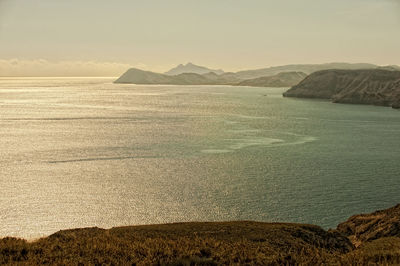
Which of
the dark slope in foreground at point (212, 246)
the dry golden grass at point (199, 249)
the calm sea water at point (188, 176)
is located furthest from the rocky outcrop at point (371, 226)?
the dry golden grass at point (199, 249)

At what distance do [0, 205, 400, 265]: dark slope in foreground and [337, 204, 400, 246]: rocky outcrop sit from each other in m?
0.09

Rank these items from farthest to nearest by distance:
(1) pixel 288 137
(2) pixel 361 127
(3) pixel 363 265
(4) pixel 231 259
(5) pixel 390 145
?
(2) pixel 361 127
(1) pixel 288 137
(5) pixel 390 145
(4) pixel 231 259
(3) pixel 363 265

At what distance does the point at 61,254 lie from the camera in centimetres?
2308

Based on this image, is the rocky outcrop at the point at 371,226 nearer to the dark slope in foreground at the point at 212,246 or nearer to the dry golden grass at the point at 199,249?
the dark slope in foreground at the point at 212,246

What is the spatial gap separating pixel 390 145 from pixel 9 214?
8495cm

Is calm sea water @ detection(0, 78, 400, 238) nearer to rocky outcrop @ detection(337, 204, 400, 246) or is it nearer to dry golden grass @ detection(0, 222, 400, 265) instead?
rocky outcrop @ detection(337, 204, 400, 246)

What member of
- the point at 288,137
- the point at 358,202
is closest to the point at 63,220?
the point at 358,202

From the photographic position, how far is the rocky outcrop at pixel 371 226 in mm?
36875

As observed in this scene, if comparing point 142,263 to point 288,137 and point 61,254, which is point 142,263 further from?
point 288,137

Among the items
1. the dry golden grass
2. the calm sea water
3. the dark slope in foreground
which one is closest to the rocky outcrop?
the dark slope in foreground

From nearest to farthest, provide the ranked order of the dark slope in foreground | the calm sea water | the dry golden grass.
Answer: the dry golden grass < the dark slope in foreground < the calm sea water

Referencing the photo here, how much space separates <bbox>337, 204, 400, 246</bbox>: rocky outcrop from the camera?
121ft

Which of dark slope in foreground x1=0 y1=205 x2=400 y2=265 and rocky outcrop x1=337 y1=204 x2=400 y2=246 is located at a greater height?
dark slope in foreground x1=0 y1=205 x2=400 y2=265

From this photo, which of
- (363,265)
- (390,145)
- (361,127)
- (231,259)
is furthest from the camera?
(361,127)
